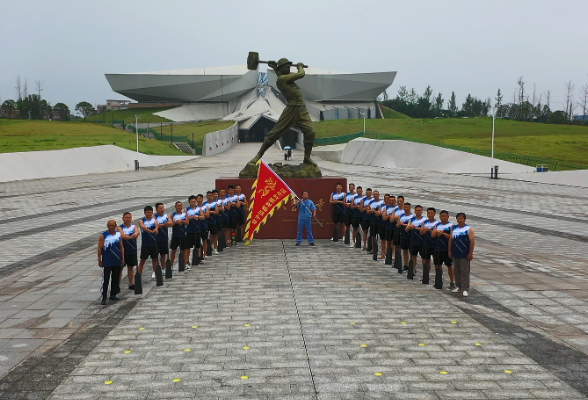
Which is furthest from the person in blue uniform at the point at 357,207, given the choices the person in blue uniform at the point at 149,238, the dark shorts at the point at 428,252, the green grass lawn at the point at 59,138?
the green grass lawn at the point at 59,138

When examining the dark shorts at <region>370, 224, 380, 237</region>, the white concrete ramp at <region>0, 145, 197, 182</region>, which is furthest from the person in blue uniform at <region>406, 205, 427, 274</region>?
the white concrete ramp at <region>0, 145, 197, 182</region>

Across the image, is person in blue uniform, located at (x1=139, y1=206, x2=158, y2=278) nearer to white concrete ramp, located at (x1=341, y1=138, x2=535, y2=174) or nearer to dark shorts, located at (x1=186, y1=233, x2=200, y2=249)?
dark shorts, located at (x1=186, y1=233, x2=200, y2=249)

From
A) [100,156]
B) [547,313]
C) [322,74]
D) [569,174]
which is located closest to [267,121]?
[322,74]

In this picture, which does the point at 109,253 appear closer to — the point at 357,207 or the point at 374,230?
the point at 374,230

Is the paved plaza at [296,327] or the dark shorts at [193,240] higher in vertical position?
the dark shorts at [193,240]

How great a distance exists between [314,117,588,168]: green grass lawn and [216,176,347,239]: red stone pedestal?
2667 centimetres

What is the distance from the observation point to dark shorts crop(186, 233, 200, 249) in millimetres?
10008

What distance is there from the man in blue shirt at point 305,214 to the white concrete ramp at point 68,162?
81.7 feet

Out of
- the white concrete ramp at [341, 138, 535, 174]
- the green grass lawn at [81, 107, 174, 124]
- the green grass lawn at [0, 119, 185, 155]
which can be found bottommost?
the white concrete ramp at [341, 138, 535, 174]

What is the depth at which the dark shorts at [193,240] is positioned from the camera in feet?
32.8

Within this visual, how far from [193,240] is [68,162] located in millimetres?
28788

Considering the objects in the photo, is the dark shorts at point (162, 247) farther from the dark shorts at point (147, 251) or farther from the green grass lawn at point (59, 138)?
the green grass lawn at point (59, 138)

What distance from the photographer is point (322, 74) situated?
77.6m

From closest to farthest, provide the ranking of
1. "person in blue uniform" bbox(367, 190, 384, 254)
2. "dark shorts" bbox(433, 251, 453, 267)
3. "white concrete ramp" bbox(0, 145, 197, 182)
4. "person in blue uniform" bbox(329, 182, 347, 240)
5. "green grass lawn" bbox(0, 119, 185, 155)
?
1. "dark shorts" bbox(433, 251, 453, 267)
2. "person in blue uniform" bbox(367, 190, 384, 254)
3. "person in blue uniform" bbox(329, 182, 347, 240)
4. "white concrete ramp" bbox(0, 145, 197, 182)
5. "green grass lawn" bbox(0, 119, 185, 155)
